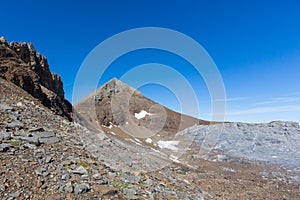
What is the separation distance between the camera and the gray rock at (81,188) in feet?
22.7

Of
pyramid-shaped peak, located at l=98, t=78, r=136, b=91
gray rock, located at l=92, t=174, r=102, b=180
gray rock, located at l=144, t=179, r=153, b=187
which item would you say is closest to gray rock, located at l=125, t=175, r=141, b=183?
gray rock, located at l=144, t=179, r=153, b=187

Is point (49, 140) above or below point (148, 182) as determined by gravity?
above

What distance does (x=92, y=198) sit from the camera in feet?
22.4

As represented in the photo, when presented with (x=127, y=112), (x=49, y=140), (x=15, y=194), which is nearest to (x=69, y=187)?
(x=15, y=194)

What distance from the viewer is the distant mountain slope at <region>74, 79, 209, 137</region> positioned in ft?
201

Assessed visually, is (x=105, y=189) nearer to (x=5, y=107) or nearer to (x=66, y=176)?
(x=66, y=176)

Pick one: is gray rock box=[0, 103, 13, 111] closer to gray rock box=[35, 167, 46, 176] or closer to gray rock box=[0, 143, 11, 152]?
gray rock box=[0, 143, 11, 152]

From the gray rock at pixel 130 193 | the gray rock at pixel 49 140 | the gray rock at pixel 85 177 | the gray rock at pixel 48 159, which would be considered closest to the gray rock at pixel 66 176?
the gray rock at pixel 85 177

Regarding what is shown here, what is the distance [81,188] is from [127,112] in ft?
208

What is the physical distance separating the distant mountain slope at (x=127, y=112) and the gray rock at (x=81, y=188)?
4781 cm

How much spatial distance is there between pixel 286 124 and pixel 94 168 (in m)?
63.4

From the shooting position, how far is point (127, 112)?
70312 mm

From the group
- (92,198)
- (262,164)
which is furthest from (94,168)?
(262,164)

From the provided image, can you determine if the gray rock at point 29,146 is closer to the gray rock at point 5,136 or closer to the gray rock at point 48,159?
the gray rock at point 5,136
